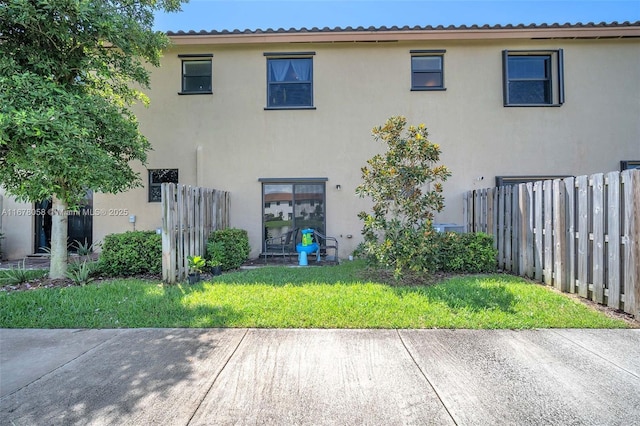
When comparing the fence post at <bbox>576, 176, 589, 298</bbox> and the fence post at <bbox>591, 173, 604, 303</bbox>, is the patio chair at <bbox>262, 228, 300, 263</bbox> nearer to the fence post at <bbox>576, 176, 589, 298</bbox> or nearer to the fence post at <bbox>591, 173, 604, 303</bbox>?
the fence post at <bbox>576, 176, 589, 298</bbox>

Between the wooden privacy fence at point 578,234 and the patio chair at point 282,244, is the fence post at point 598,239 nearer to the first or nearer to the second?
the wooden privacy fence at point 578,234

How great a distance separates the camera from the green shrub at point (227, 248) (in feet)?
23.4

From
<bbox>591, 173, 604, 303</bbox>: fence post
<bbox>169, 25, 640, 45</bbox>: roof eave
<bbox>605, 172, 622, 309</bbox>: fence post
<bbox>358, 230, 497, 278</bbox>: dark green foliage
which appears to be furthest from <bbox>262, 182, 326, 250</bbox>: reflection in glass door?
<bbox>605, 172, 622, 309</bbox>: fence post

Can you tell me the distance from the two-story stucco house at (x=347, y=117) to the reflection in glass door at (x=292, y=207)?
3 cm

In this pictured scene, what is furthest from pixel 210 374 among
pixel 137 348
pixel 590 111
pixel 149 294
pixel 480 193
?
pixel 590 111

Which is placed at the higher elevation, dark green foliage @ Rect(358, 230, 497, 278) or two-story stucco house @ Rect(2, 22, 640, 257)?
two-story stucco house @ Rect(2, 22, 640, 257)

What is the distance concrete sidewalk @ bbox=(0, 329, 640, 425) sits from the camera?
2.46m

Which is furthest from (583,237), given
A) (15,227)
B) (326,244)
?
(15,227)

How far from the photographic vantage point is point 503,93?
29.9ft

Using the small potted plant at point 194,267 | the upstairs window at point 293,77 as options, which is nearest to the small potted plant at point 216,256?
the small potted plant at point 194,267

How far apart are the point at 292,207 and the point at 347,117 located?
9.85 ft

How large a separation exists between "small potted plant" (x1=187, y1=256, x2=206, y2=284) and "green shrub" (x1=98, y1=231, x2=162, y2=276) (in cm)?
80

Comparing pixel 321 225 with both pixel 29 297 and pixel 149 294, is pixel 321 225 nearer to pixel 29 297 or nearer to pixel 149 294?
pixel 149 294

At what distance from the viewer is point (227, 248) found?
7422mm
